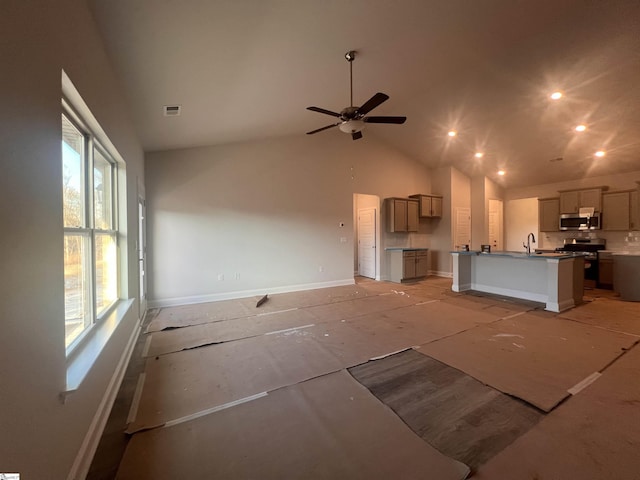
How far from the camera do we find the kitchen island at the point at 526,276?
4.36 m

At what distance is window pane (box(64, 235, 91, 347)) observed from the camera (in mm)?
1814

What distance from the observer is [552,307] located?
431 cm

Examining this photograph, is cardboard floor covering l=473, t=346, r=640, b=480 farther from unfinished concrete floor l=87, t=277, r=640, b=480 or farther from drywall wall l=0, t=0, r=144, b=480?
drywall wall l=0, t=0, r=144, b=480

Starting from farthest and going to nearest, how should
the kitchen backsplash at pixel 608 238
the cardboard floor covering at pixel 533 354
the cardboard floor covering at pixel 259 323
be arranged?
the kitchen backsplash at pixel 608 238
the cardboard floor covering at pixel 259 323
the cardboard floor covering at pixel 533 354

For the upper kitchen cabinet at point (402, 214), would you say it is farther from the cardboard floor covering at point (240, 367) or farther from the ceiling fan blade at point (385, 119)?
the cardboard floor covering at point (240, 367)

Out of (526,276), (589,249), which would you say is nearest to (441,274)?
(526,276)

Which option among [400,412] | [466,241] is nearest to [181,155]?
[400,412]

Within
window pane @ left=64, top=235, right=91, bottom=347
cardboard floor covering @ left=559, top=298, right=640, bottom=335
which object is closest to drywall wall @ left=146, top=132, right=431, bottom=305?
window pane @ left=64, top=235, right=91, bottom=347

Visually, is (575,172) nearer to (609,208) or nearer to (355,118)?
(609,208)

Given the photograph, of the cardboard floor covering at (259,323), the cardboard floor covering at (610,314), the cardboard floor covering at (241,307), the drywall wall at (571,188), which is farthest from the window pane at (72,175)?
the drywall wall at (571,188)

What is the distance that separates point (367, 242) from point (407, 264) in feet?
4.31

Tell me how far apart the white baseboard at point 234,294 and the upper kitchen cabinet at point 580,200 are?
5.90 m

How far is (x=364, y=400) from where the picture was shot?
A: 6.79ft

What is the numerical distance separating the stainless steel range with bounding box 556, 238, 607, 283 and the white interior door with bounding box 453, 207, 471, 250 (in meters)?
2.09
